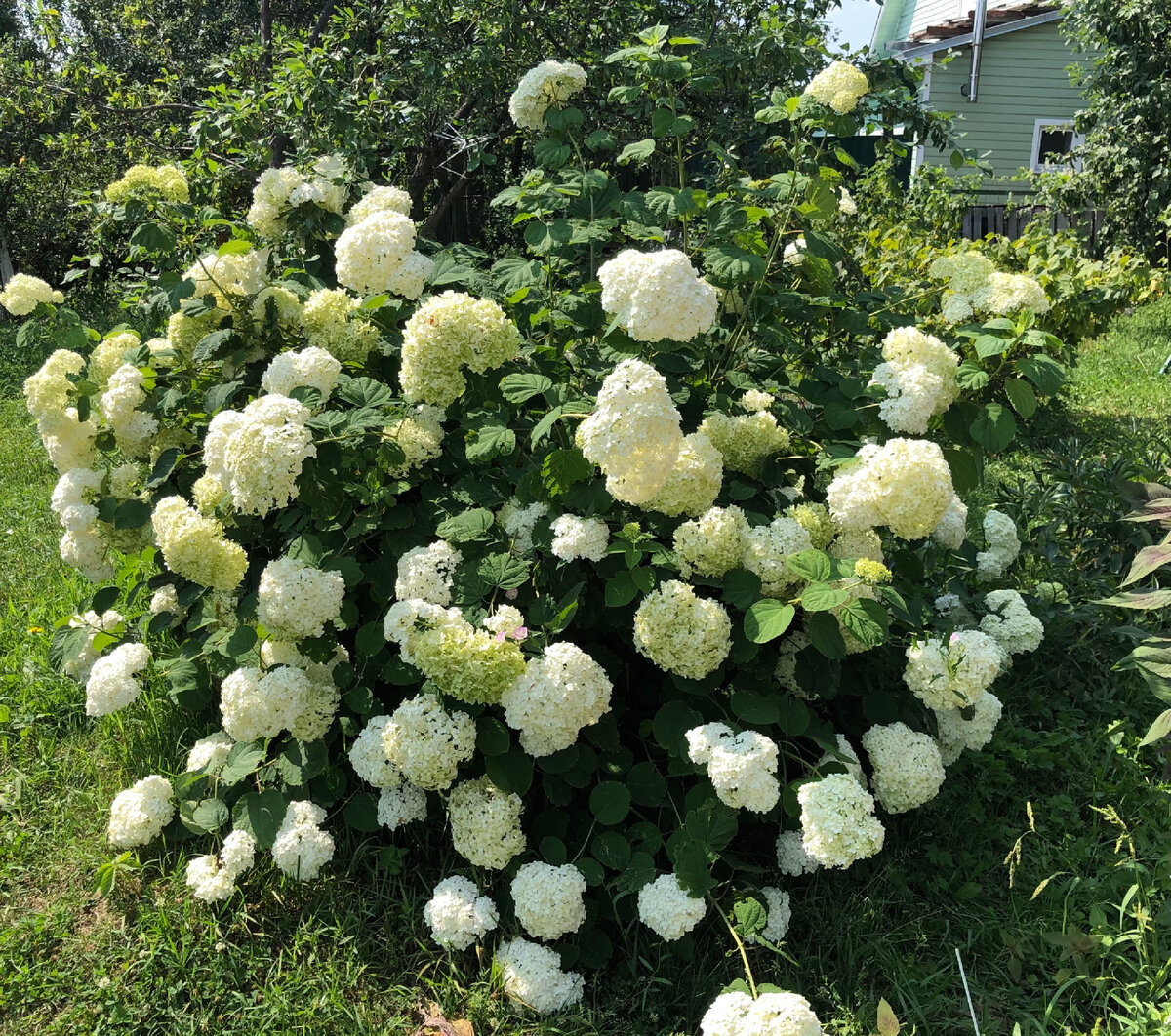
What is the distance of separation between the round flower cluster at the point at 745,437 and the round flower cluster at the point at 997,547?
3.04 ft

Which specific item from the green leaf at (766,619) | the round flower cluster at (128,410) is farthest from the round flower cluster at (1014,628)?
the round flower cluster at (128,410)

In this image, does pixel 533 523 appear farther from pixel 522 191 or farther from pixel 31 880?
pixel 31 880

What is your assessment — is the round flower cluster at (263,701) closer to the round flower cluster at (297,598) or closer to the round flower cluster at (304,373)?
the round flower cluster at (297,598)

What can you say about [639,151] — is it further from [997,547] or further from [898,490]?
[997,547]

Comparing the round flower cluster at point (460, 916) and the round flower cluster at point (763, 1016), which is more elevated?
the round flower cluster at point (763, 1016)

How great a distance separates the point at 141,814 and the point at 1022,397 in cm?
236

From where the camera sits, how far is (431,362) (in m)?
2.19

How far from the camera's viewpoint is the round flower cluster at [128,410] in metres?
2.59

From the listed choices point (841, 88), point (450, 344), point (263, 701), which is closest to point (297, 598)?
point (263, 701)

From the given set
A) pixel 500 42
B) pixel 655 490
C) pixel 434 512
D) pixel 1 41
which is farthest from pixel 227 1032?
pixel 1 41

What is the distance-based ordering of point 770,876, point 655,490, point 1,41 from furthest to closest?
point 1,41 → point 770,876 → point 655,490

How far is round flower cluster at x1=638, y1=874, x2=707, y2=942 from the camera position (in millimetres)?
1853

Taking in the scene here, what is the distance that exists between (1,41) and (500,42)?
864 centimetres

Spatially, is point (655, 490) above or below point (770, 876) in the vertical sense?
above
